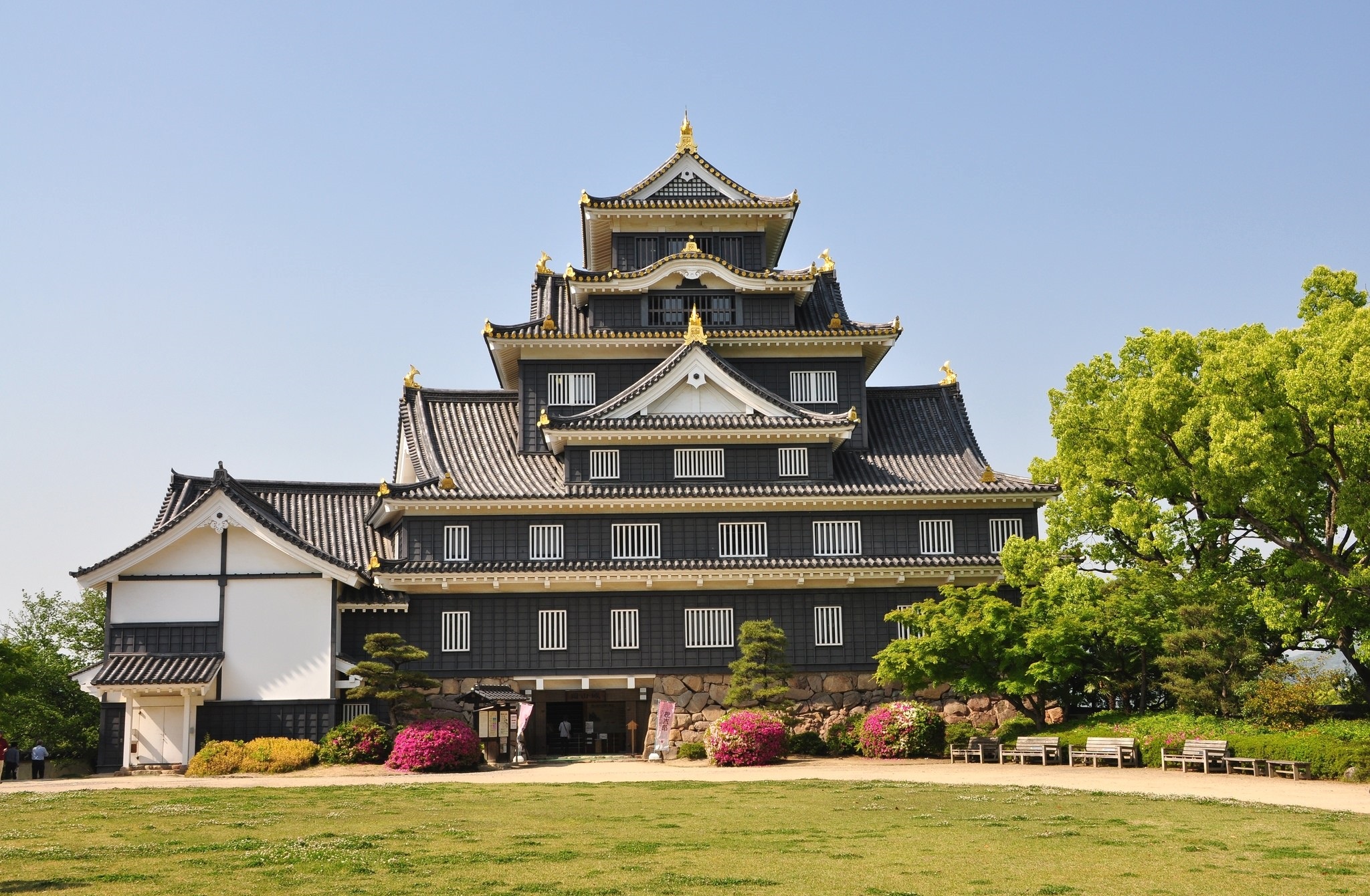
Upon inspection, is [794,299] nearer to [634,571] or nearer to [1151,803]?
[634,571]

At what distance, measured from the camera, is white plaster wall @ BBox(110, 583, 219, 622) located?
114ft

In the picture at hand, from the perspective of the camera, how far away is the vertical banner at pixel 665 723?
35.2 meters

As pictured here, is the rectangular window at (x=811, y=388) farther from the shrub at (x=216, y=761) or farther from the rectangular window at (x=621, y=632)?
the shrub at (x=216, y=761)

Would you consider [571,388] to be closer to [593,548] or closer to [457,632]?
[593,548]

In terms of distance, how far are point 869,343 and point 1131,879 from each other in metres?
27.7

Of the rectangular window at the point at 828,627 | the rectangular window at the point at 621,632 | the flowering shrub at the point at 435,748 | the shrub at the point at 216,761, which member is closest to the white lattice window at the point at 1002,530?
the rectangular window at the point at 828,627

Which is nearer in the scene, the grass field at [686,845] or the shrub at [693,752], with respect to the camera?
the grass field at [686,845]

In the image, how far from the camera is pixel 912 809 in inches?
828

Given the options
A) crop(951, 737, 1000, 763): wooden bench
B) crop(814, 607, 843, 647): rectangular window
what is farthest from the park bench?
crop(814, 607, 843, 647): rectangular window

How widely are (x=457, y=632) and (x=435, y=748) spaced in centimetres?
665

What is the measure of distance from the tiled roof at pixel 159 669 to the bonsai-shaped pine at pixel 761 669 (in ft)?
43.0

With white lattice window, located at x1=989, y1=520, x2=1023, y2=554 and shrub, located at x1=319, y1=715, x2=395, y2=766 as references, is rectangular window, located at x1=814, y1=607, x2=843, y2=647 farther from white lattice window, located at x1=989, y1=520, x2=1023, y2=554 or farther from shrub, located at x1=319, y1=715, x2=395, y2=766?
shrub, located at x1=319, y1=715, x2=395, y2=766

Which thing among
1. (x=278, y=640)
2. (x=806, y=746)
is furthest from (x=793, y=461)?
(x=278, y=640)

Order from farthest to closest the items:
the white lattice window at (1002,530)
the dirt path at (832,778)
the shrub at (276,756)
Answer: the white lattice window at (1002,530), the shrub at (276,756), the dirt path at (832,778)
